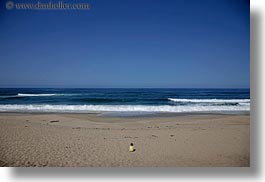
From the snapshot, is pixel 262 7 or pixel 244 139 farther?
pixel 244 139

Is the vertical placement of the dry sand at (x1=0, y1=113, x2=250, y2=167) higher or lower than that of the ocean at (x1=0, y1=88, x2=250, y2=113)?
lower

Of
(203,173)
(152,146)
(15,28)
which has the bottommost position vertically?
(203,173)

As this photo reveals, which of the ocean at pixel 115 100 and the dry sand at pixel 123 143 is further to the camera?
the ocean at pixel 115 100

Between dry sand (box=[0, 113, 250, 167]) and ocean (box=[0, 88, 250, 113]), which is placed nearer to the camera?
dry sand (box=[0, 113, 250, 167])

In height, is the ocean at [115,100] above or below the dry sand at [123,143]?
above

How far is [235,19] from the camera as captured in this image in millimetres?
3961

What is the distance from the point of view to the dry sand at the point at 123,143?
3652 mm

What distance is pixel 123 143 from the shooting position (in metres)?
4.18

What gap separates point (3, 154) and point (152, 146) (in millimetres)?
2139

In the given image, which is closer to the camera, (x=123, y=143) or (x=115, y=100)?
(x=123, y=143)

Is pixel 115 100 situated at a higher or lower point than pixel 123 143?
higher

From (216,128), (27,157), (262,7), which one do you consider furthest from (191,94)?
(27,157)

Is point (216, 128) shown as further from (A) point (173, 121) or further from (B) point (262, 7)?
(B) point (262, 7)

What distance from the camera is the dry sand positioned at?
3652 millimetres
